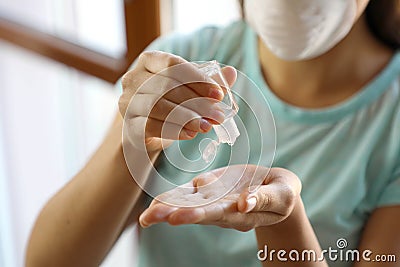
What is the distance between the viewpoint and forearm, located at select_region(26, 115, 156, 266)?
1.75 ft

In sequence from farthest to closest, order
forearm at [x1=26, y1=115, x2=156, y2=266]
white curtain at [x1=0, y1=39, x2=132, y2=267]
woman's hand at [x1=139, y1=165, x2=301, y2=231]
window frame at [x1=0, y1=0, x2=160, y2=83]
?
white curtain at [x1=0, y1=39, x2=132, y2=267] < window frame at [x1=0, y1=0, x2=160, y2=83] < forearm at [x1=26, y1=115, x2=156, y2=266] < woman's hand at [x1=139, y1=165, x2=301, y2=231]

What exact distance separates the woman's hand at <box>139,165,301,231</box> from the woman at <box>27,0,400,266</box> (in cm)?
7

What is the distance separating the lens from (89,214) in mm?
554

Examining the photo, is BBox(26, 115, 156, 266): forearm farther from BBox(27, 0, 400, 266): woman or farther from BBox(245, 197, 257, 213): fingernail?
BBox(245, 197, 257, 213): fingernail

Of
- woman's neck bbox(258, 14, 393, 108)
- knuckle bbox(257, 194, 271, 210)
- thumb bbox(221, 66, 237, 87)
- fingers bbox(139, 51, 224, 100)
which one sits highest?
fingers bbox(139, 51, 224, 100)

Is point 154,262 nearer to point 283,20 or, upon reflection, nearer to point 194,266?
point 194,266

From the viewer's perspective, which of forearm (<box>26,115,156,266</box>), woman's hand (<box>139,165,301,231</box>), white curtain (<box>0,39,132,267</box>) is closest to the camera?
woman's hand (<box>139,165,301,231</box>)

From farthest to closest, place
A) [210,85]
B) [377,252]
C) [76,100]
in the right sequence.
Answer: [76,100], [377,252], [210,85]

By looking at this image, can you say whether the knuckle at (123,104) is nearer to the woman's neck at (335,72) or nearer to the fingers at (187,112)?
the fingers at (187,112)

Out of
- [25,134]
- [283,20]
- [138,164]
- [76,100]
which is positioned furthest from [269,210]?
[25,134]

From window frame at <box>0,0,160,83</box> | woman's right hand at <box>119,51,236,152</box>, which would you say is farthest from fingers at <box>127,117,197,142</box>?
window frame at <box>0,0,160,83</box>

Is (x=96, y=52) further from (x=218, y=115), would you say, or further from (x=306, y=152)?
(x=218, y=115)

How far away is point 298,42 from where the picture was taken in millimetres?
566

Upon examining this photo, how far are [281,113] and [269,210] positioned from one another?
0.19 meters
